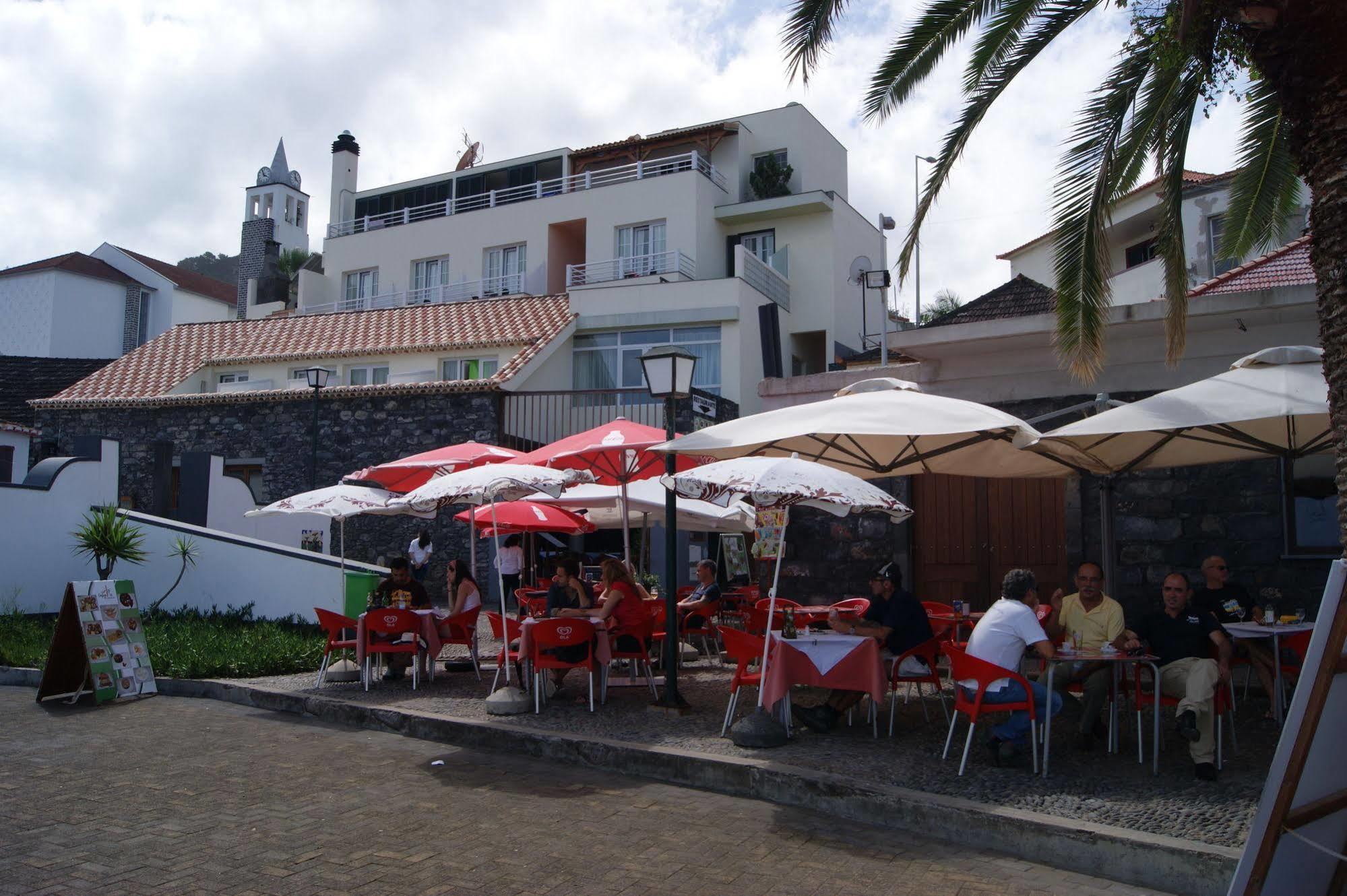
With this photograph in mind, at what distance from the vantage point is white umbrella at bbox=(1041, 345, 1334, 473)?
6512 millimetres

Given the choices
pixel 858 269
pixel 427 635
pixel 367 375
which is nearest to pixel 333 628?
pixel 427 635

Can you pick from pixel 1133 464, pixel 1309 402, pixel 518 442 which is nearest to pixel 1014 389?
pixel 1133 464

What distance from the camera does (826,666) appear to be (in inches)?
281

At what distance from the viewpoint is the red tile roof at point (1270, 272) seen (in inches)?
485

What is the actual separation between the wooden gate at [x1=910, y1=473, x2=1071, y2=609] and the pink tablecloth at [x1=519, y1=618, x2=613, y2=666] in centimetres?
496

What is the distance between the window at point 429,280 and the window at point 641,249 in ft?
21.3

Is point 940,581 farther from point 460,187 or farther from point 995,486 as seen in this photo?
point 460,187

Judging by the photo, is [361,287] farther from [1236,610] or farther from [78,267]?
[1236,610]

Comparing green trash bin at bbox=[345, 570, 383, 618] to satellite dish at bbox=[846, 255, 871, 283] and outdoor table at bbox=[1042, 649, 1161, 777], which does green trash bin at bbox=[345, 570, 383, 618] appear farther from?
satellite dish at bbox=[846, 255, 871, 283]

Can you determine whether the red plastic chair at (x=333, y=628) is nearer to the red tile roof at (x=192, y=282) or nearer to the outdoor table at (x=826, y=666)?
the outdoor table at (x=826, y=666)

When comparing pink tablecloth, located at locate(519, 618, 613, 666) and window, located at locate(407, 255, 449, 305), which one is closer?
pink tablecloth, located at locate(519, 618, 613, 666)

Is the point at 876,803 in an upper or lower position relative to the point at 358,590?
lower

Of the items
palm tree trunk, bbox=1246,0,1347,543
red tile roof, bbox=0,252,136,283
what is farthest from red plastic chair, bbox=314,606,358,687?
red tile roof, bbox=0,252,136,283

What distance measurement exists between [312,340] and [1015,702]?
25.2 m
